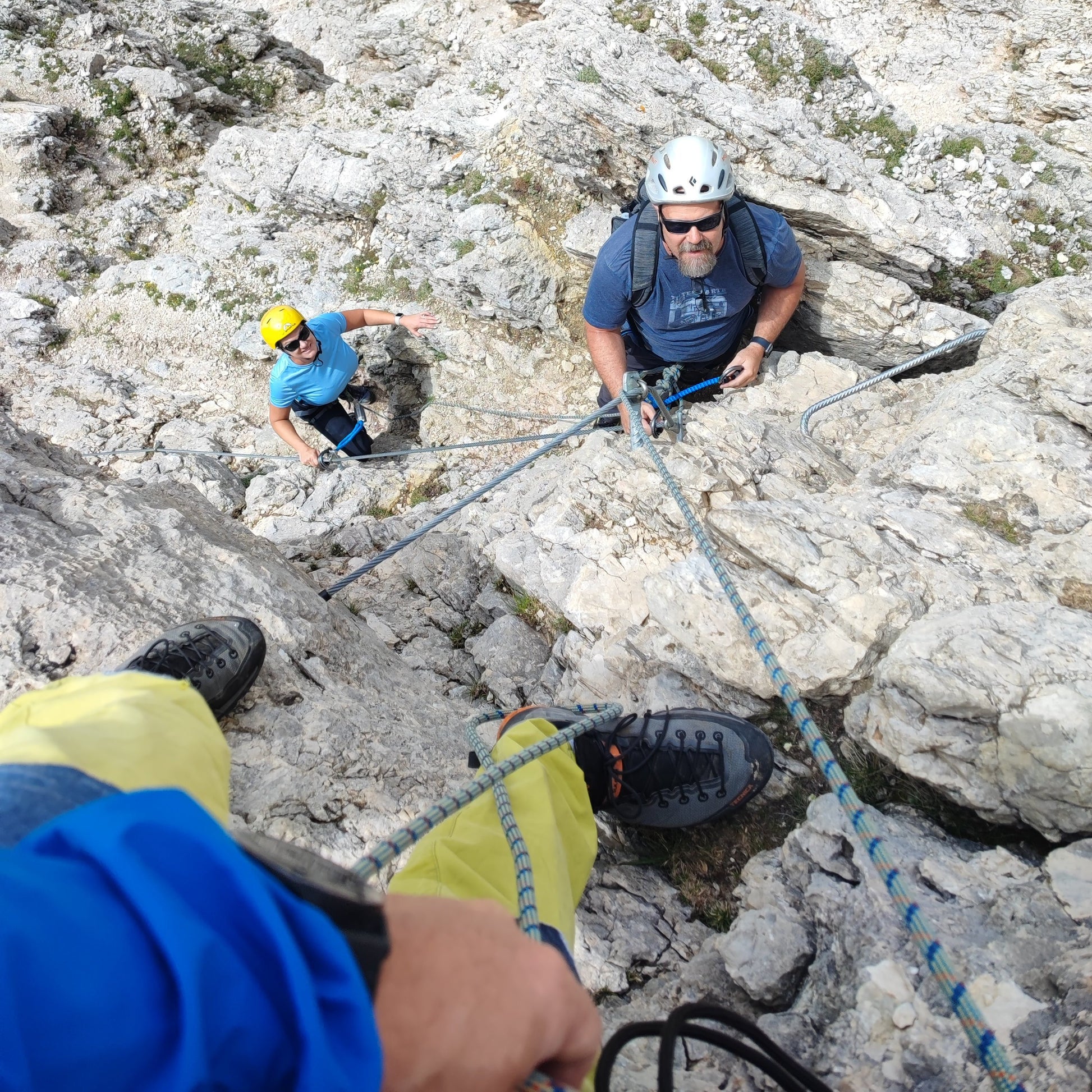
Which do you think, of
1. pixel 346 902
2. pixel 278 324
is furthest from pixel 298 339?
pixel 346 902

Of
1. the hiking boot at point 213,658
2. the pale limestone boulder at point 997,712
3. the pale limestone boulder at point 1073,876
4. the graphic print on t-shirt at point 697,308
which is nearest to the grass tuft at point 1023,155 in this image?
the graphic print on t-shirt at point 697,308

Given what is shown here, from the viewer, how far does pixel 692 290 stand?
19.4 feet

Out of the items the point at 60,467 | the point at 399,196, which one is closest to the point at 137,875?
the point at 60,467

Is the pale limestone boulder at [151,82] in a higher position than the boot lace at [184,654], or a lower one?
higher

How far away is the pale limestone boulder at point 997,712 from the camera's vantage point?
2.83 meters

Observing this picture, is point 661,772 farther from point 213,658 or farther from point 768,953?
point 213,658

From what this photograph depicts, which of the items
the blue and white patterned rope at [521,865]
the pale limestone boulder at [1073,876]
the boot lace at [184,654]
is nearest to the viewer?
the blue and white patterned rope at [521,865]

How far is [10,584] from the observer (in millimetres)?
3398

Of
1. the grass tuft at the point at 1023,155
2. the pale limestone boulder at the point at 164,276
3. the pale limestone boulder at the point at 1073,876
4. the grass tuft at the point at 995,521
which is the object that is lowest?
the pale limestone boulder at the point at 164,276

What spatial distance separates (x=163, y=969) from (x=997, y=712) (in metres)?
3.28

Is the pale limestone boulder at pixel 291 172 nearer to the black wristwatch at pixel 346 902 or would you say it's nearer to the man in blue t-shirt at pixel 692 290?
the man in blue t-shirt at pixel 692 290

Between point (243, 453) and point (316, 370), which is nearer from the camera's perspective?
point (316, 370)

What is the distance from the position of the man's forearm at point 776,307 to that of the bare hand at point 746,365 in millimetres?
157

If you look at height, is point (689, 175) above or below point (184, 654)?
above
